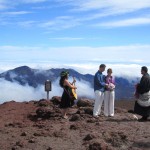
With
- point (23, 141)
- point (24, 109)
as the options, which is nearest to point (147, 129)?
point (23, 141)

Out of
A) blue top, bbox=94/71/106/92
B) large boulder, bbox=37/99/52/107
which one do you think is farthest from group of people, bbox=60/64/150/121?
large boulder, bbox=37/99/52/107

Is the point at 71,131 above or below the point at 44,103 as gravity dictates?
below

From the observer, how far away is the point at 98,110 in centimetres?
1869

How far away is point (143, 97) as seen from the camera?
1848 cm

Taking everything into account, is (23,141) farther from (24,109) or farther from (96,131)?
(24,109)

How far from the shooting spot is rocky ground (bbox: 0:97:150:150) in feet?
46.4

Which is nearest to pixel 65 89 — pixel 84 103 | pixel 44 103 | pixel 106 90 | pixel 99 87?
pixel 99 87

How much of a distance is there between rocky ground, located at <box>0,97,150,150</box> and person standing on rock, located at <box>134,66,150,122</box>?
44cm

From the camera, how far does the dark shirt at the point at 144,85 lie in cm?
1817

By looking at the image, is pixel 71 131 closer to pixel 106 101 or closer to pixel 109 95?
pixel 106 101

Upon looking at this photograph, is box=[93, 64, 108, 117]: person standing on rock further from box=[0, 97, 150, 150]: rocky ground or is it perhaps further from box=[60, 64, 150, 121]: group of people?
box=[0, 97, 150, 150]: rocky ground

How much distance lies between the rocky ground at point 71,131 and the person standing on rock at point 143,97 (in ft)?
1.44

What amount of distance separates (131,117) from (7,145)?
6100 millimetres

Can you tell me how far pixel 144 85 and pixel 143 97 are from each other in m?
0.50
